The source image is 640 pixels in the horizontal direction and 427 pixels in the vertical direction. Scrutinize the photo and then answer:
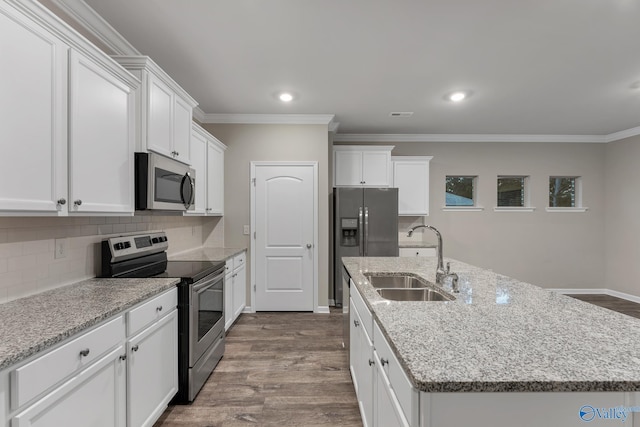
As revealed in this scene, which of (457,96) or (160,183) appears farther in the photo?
(457,96)

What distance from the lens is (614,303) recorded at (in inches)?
180

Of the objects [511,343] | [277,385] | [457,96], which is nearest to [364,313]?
[511,343]

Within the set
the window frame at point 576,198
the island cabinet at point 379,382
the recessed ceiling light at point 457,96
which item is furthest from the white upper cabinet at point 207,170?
the window frame at point 576,198

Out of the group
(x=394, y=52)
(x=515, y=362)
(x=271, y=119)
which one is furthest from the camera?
(x=271, y=119)

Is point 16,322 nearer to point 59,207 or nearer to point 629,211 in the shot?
point 59,207

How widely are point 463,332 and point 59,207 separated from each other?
71.6 inches

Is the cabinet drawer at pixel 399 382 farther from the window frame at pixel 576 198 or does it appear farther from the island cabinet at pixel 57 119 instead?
the window frame at pixel 576 198

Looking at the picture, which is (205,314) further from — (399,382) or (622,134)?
(622,134)

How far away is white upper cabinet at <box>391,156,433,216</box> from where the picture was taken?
4.80m

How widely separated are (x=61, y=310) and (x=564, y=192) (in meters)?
6.74

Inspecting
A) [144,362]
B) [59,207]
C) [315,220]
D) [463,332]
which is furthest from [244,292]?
[463,332]

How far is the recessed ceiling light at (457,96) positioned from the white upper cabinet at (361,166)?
1.27m

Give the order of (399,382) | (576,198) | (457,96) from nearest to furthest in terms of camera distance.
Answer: (399,382) < (457,96) < (576,198)

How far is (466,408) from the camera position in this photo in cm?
78
